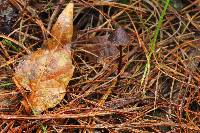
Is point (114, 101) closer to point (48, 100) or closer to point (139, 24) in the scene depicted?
point (48, 100)

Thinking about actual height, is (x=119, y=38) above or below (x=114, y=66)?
above

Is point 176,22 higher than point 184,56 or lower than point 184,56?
higher

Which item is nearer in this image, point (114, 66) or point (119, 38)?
point (119, 38)

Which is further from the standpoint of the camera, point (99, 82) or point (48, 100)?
point (99, 82)

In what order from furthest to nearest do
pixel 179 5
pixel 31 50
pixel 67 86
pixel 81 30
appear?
pixel 179 5 → pixel 81 30 → pixel 31 50 → pixel 67 86

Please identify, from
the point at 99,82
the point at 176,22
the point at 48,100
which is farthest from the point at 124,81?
the point at 176,22

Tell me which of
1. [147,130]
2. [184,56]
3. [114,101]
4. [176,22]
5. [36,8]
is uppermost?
[36,8]

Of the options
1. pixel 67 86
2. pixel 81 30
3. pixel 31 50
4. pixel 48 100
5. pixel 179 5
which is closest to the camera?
pixel 48 100
